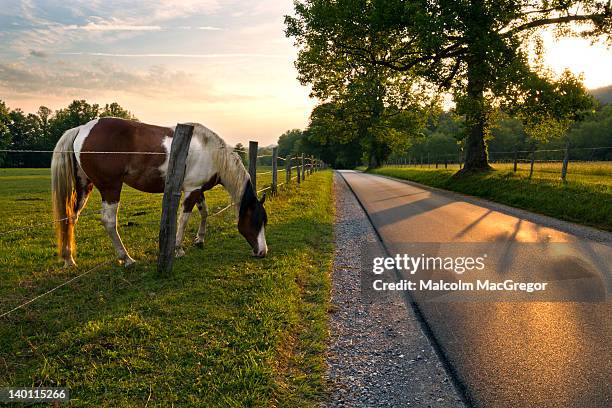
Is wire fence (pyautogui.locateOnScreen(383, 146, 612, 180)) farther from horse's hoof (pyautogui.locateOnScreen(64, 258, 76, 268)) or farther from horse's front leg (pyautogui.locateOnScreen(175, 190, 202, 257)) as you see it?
horse's hoof (pyautogui.locateOnScreen(64, 258, 76, 268))

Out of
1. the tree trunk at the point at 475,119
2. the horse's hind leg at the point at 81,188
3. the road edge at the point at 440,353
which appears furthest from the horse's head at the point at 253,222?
the tree trunk at the point at 475,119

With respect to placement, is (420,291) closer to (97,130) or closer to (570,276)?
(570,276)

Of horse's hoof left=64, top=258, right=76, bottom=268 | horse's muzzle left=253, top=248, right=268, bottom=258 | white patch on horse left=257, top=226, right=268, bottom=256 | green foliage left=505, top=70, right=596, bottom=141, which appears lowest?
horse's hoof left=64, top=258, right=76, bottom=268

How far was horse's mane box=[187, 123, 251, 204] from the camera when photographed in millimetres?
6250

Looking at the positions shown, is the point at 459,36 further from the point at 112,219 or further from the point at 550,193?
the point at 112,219

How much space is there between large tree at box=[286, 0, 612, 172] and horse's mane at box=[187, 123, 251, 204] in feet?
35.9

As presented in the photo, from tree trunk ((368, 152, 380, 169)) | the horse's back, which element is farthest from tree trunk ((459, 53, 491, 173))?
tree trunk ((368, 152, 380, 169))

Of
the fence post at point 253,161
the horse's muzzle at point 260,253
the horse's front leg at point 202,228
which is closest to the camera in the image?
the horse's muzzle at point 260,253

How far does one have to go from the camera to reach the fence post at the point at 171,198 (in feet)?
16.5

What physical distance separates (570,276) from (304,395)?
4492 mm

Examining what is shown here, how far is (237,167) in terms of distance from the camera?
635cm

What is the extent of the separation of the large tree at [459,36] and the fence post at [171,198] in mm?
12001

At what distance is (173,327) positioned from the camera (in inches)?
140

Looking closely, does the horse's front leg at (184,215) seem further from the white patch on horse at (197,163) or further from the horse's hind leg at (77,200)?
the horse's hind leg at (77,200)
